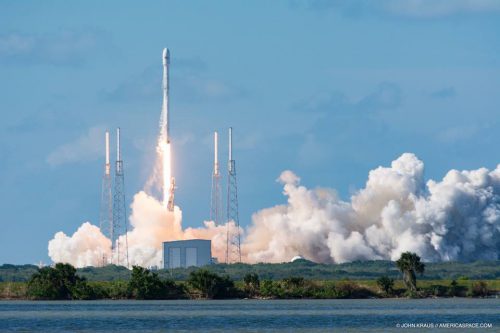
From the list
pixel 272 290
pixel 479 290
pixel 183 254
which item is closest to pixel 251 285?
pixel 272 290

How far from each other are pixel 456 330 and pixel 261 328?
13.5 meters

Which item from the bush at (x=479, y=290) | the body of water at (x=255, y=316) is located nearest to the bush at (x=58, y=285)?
the body of water at (x=255, y=316)

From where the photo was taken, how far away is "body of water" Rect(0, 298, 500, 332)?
10638 cm

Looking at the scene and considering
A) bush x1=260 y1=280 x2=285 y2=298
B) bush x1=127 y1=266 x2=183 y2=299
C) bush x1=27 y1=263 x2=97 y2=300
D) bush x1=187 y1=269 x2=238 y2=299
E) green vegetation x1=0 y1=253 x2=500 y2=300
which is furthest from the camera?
bush x1=260 y1=280 x2=285 y2=298

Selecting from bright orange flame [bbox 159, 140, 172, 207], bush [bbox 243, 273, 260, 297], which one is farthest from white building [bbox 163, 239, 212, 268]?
bush [bbox 243, 273, 260, 297]

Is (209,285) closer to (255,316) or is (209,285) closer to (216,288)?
(216,288)

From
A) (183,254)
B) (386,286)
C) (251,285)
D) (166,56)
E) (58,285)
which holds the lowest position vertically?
(386,286)

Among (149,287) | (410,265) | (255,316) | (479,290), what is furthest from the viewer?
(479,290)

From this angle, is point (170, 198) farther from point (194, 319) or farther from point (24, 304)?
point (194, 319)

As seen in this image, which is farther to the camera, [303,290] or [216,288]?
[303,290]

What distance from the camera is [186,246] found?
7825 inches

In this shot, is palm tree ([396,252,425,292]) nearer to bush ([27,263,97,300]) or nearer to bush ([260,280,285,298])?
bush ([260,280,285,298])

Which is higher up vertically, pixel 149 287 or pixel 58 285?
pixel 58 285

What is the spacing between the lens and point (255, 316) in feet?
395
